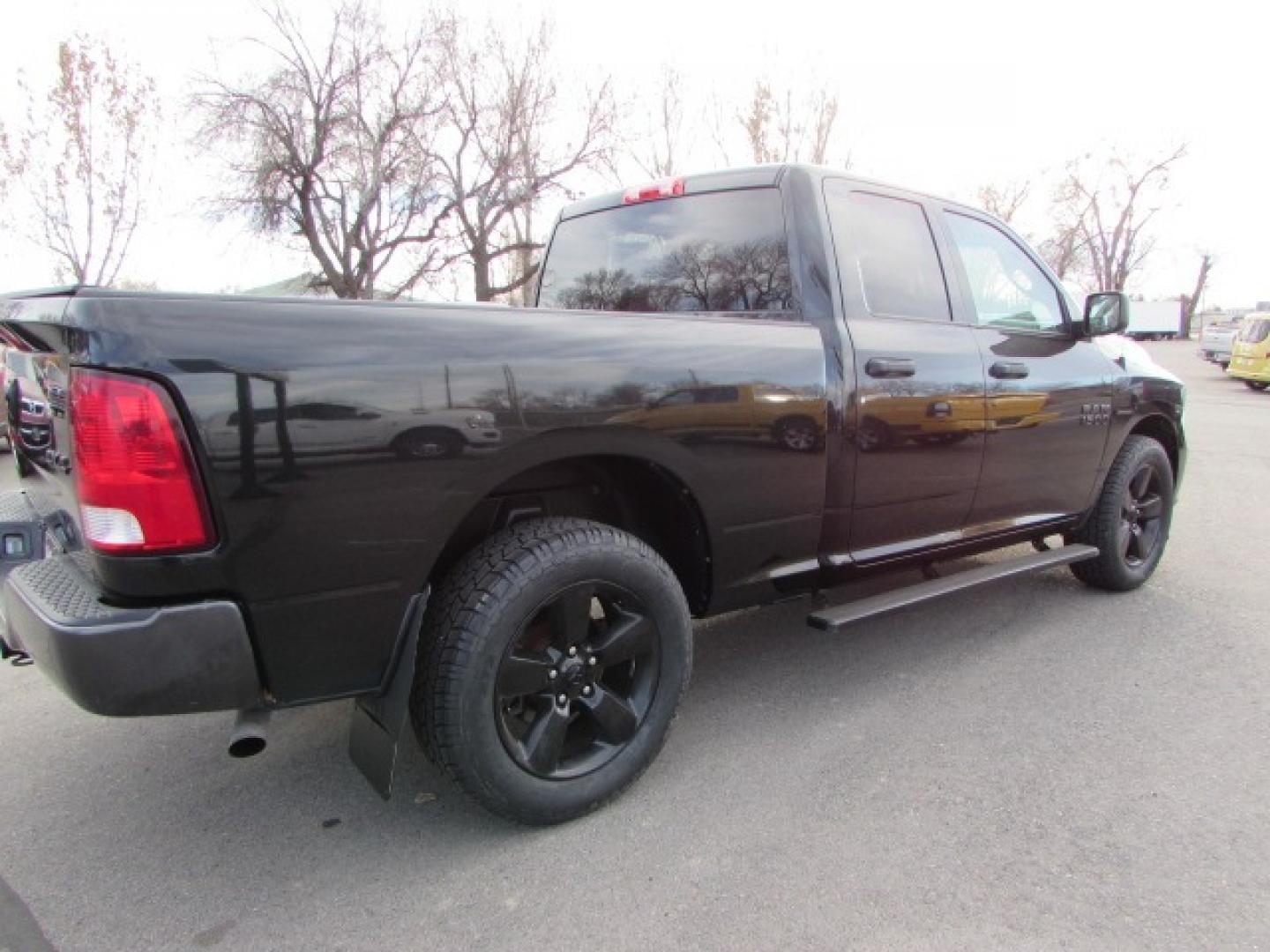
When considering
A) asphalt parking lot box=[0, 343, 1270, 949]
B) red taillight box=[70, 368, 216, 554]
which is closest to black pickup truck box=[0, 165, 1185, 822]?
→ red taillight box=[70, 368, 216, 554]

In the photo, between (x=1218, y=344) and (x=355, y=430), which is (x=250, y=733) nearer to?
(x=355, y=430)

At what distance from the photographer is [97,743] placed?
2.95 meters

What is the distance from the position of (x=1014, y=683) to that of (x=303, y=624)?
2.80 metres

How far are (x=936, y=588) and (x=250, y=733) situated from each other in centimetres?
254

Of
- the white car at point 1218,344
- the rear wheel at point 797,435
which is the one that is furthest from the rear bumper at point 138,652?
the white car at point 1218,344

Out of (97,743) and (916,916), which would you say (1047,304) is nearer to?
(916,916)

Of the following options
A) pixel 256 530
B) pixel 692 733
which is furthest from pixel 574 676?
pixel 256 530

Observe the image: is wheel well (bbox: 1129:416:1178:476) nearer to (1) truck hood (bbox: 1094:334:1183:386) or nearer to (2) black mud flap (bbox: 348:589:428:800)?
(1) truck hood (bbox: 1094:334:1183:386)

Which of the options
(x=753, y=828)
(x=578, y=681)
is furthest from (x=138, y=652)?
(x=753, y=828)

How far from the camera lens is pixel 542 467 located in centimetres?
245

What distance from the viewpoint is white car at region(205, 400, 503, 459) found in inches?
69.8

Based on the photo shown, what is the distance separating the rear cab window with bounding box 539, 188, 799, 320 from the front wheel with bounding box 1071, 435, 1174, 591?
2.41 metres

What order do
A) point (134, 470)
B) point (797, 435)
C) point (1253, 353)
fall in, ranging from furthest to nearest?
point (1253, 353), point (797, 435), point (134, 470)

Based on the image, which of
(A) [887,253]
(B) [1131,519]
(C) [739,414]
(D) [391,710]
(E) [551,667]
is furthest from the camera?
(B) [1131,519]
